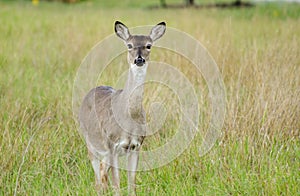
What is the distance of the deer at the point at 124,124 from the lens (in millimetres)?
3275

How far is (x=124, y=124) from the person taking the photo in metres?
3.29

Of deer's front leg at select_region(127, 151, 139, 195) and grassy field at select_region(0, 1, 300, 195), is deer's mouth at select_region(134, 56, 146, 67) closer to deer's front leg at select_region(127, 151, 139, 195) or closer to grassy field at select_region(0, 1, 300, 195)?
deer's front leg at select_region(127, 151, 139, 195)

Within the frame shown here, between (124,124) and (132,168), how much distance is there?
1.02ft

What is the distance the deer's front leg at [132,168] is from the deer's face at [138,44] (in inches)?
23.1

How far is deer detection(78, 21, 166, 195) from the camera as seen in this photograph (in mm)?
3275

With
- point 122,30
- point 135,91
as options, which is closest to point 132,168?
point 135,91

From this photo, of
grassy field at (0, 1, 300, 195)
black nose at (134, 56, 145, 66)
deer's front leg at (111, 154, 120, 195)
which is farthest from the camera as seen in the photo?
grassy field at (0, 1, 300, 195)

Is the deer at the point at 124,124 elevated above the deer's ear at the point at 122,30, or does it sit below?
below

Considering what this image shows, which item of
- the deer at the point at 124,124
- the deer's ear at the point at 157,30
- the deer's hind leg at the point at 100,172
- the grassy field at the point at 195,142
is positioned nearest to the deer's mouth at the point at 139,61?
the deer at the point at 124,124

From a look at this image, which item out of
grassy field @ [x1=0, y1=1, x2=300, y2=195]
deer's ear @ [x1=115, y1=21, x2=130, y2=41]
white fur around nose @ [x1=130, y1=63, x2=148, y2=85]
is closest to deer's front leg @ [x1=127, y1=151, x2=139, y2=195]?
grassy field @ [x1=0, y1=1, x2=300, y2=195]

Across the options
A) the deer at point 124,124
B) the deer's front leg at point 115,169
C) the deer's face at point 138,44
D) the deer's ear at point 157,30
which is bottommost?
the deer's front leg at point 115,169

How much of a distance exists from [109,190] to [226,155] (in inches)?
36.3

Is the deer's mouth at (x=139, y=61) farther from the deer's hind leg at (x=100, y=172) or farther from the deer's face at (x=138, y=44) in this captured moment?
the deer's hind leg at (x=100, y=172)

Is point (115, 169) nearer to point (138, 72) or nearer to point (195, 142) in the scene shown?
point (138, 72)
